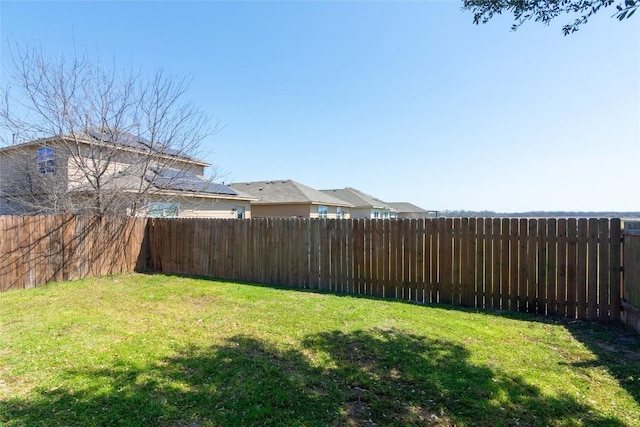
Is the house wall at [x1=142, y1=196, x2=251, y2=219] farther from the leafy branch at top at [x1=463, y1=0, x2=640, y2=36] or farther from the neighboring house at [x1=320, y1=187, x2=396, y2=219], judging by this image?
the neighboring house at [x1=320, y1=187, x2=396, y2=219]

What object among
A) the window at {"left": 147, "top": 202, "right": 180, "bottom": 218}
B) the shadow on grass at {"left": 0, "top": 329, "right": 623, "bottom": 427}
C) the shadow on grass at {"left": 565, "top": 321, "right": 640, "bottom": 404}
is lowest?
the shadow on grass at {"left": 565, "top": 321, "right": 640, "bottom": 404}

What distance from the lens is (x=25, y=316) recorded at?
17.7ft

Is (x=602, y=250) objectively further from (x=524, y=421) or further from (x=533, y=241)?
(x=524, y=421)

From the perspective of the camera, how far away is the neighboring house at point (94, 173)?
9594 mm

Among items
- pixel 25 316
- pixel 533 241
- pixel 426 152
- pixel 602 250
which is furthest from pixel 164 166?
pixel 426 152

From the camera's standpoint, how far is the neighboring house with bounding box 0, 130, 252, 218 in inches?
378

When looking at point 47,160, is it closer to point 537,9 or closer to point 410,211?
point 537,9

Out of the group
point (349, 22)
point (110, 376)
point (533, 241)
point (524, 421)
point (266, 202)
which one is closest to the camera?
point (524, 421)

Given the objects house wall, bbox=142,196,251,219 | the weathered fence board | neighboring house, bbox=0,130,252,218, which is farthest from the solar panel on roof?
the weathered fence board

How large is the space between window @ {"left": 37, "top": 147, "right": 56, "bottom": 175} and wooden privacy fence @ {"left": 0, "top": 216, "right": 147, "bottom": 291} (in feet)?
8.95

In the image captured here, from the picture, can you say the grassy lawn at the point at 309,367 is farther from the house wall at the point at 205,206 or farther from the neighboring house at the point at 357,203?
the neighboring house at the point at 357,203

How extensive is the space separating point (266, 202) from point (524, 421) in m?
21.7

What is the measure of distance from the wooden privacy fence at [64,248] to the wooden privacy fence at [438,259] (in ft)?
7.20

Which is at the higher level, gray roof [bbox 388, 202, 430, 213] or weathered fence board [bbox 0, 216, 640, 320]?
gray roof [bbox 388, 202, 430, 213]
